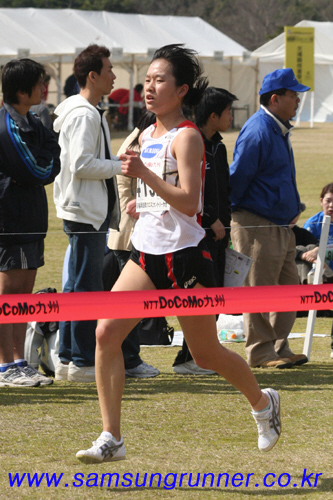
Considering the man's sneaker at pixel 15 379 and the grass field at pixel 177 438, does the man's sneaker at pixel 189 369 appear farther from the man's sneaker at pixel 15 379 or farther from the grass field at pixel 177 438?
the man's sneaker at pixel 15 379

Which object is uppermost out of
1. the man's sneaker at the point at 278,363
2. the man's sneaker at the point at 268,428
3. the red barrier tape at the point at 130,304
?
the red barrier tape at the point at 130,304

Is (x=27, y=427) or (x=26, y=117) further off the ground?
(x=26, y=117)

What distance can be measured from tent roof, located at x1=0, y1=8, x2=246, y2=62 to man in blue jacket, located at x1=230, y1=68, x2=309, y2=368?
2495 centimetres

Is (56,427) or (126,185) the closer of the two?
(56,427)

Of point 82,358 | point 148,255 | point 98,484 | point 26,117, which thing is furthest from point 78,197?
point 98,484

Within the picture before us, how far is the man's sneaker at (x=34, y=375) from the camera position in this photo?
547 cm

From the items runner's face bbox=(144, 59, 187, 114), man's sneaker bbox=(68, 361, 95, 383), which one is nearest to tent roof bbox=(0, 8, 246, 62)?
man's sneaker bbox=(68, 361, 95, 383)

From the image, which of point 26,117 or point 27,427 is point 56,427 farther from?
point 26,117

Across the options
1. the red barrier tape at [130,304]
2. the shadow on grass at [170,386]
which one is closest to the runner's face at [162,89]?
the red barrier tape at [130,304]

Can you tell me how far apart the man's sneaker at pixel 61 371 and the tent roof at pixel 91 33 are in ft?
83.4

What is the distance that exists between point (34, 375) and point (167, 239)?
6.64 ft

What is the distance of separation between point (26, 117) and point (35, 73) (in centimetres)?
27

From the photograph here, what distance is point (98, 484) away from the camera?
12.3 ft

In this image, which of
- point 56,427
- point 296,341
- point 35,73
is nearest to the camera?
point 56,427
